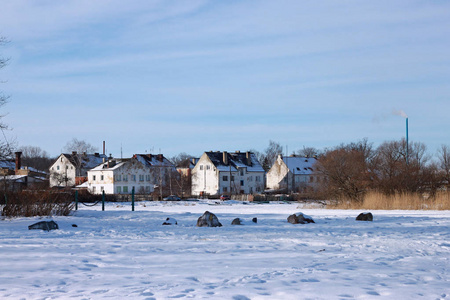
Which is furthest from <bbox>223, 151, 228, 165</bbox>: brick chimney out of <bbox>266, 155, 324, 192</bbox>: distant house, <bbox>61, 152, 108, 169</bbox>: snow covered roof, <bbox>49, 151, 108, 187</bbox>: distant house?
<bbox>61, 152, 108, 169</bbox>: snow covered roof

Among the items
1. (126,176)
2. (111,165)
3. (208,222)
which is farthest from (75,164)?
(208,222)

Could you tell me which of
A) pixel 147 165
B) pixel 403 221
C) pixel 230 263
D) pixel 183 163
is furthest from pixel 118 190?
pixel 230 263

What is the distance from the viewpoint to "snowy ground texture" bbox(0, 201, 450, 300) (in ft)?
26.6

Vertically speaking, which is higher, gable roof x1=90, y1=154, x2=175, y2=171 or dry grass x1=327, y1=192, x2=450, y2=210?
gable roof x1=90, y1=154, x2=175, y2=171

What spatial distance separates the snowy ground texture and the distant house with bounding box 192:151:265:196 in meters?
86.8

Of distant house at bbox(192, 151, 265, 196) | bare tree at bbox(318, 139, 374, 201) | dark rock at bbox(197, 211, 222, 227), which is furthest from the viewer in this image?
distant house at bbox(192, 151, 265, 196)

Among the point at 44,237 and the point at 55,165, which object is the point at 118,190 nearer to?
the point at 55,165

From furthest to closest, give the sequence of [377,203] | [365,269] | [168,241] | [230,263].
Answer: [377,203], [168,241], [230,263], [365,269]

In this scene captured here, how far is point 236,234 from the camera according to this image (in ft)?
57.0

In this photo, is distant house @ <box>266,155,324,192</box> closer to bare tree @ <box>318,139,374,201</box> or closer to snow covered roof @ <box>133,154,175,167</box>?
snow covered roof @ <box>133,154,175,167</box>

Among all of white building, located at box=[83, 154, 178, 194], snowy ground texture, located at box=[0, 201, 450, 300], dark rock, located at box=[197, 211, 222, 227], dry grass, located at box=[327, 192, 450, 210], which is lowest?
snowy ground texture, located at box=[0, 201, 450, 300]

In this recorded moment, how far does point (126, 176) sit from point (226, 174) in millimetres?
18459

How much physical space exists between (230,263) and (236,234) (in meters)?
6.53

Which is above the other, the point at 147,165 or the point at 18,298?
the point at 147,165
